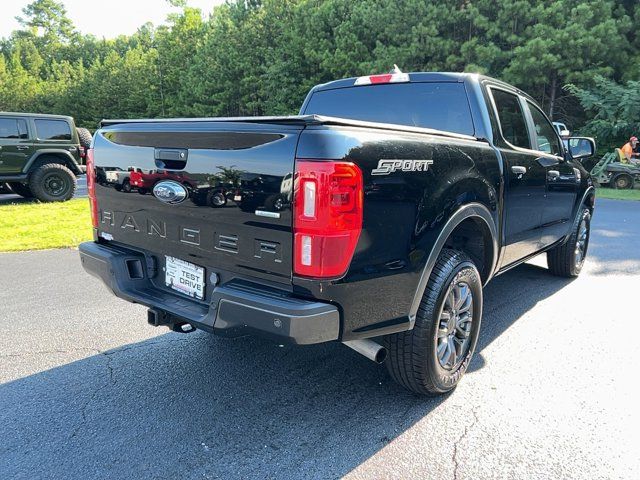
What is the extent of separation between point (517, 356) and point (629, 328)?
1.23 m

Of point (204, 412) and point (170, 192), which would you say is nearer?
point (170, 192)

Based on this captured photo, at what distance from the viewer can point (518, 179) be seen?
11.6 feet

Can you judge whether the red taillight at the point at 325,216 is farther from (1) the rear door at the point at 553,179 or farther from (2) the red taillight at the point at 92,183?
(1) the rear door at the point at 553,179

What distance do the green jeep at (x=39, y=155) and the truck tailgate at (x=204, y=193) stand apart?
8934mm

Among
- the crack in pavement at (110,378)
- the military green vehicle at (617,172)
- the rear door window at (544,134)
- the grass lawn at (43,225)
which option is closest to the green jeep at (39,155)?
the grass lawn at (43,225)

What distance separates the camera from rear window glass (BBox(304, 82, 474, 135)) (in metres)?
3.51

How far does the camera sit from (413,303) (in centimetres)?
245

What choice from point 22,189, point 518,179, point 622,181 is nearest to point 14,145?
point 22,189

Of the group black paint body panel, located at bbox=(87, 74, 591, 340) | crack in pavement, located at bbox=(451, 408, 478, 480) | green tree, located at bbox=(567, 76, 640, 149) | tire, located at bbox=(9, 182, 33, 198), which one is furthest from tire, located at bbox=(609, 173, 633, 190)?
tire, located at bbox=(9, 182, 33, 198)

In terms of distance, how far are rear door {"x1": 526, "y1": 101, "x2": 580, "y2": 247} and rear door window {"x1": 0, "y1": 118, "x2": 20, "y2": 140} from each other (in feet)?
34.4

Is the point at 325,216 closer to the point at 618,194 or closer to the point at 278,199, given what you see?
A: the point at 278,199

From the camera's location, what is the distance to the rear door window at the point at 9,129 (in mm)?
10211

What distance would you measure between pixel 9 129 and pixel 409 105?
998 centimetres

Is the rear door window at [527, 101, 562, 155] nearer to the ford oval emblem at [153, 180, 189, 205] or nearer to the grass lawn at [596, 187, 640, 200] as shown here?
the ford oval emblem at [153, 180, 189, 205]
